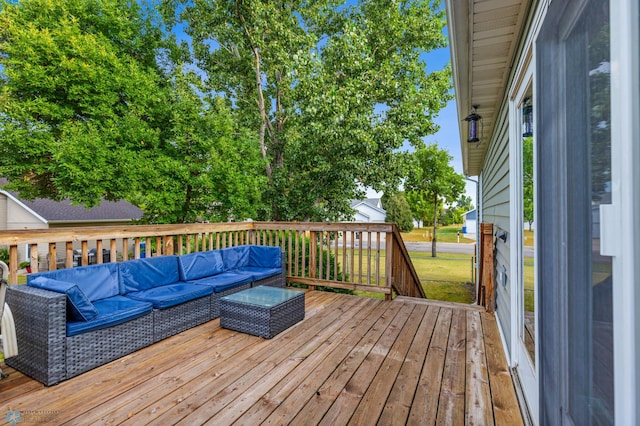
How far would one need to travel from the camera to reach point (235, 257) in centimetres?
452

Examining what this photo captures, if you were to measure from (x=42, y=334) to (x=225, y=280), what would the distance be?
1775 millimetres

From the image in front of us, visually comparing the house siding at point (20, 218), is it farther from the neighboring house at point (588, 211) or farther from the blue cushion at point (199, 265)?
the neighboring house at point (588, 211)

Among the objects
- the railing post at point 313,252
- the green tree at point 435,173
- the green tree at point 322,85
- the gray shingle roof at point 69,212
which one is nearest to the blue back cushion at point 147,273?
the railing post at point 313,252

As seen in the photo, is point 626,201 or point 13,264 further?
point 13,264

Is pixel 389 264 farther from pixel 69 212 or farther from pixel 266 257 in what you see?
pixel 69 212

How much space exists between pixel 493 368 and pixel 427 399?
0.78 metres

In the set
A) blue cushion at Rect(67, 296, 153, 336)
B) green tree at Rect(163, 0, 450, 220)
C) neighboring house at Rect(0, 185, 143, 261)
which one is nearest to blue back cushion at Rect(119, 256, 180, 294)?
blue cushion at Rect(67, 296, 153, 336)

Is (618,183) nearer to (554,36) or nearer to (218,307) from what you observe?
(554,36)

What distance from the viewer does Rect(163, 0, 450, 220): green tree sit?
7961 mm

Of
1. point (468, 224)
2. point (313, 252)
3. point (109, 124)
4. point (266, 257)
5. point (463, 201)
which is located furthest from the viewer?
point (468, 224)

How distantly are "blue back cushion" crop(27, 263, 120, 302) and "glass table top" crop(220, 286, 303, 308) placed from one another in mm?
1048

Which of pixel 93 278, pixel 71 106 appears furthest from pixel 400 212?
pixel 93 278

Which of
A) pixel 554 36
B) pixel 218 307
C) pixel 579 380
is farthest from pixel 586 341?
pixel 218 307

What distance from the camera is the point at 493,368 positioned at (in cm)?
247
